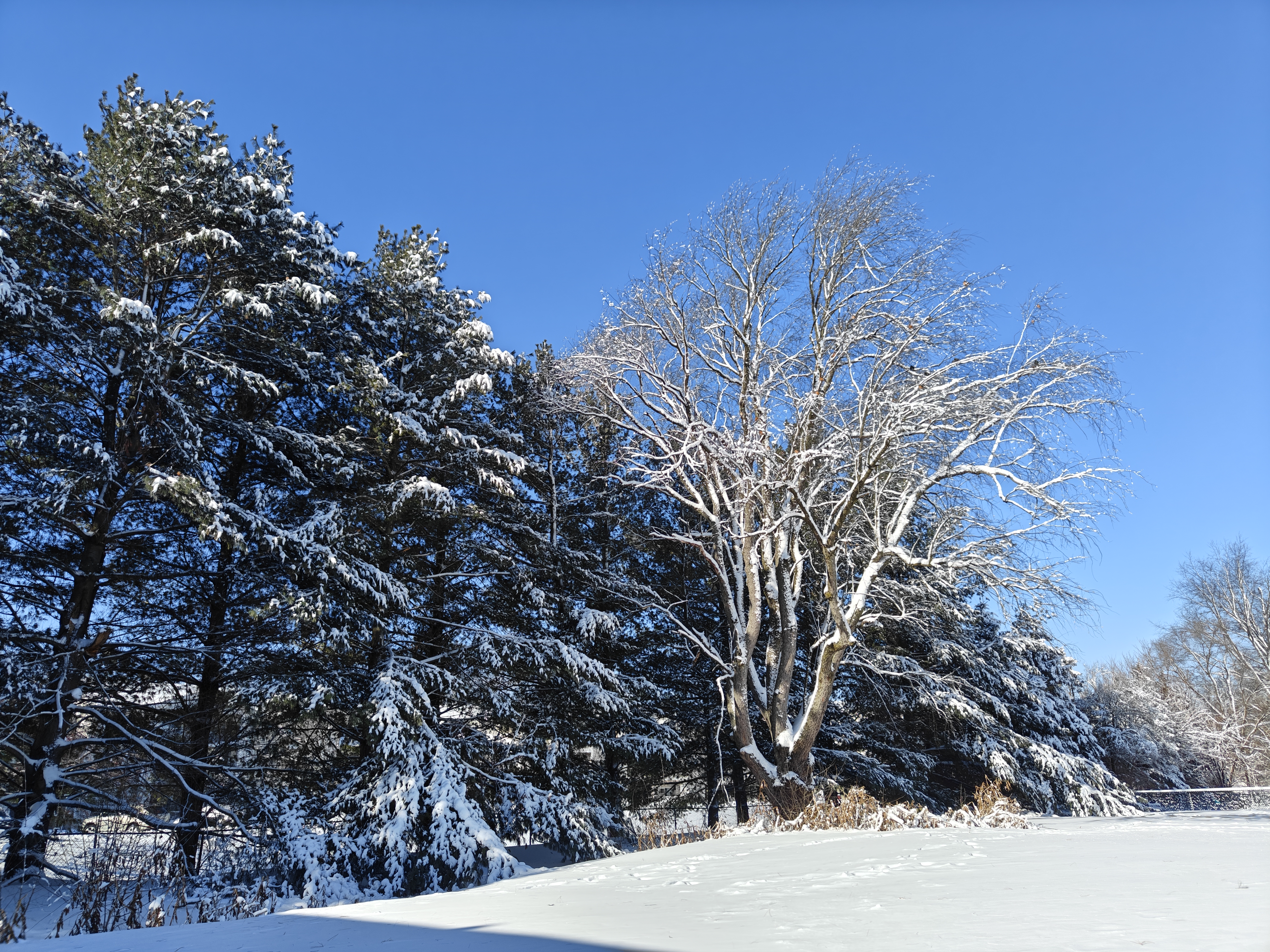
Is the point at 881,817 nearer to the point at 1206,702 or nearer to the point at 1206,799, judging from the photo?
the point at 1206,799

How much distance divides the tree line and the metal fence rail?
916cm

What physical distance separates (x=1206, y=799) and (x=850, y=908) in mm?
28722

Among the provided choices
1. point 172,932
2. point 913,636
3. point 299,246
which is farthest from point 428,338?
point 913,636

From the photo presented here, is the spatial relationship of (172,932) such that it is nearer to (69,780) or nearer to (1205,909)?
(69,780)

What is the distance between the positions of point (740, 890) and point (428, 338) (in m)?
11.3

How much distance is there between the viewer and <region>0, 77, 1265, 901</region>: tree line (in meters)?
9.75

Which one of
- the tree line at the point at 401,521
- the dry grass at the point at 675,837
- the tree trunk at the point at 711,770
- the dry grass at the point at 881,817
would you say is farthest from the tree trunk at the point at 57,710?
the tree trunk at the point at 711,770

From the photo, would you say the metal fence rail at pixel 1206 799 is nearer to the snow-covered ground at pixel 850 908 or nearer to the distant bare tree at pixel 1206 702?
the distant bare tree at pixel 1206 702

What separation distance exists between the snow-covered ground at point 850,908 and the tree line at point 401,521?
405cm

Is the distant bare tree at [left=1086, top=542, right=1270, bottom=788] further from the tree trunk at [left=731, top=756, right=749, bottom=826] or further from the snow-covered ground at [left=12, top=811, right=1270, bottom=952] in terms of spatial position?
the snow-covered ground at [left=12, top=811, right=1270, bottom=952]

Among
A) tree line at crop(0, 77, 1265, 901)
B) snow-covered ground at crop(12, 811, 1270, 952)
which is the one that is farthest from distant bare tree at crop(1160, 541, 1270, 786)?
snow-covered ground at crop(12, 811, 1270, 952)

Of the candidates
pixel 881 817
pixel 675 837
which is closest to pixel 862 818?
pixel 881 817

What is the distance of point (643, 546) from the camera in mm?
17781

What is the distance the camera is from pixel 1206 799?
80.6 ft
